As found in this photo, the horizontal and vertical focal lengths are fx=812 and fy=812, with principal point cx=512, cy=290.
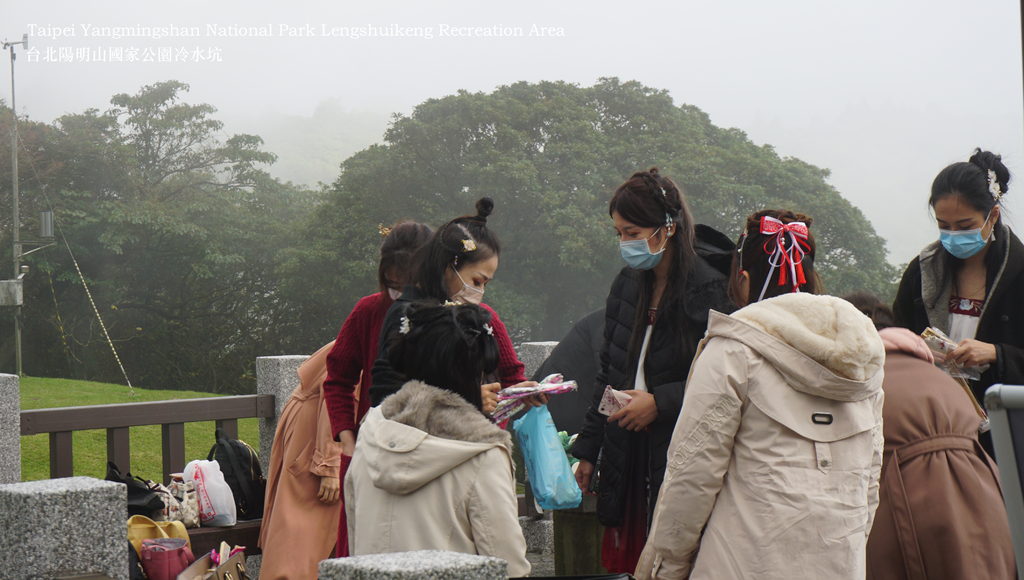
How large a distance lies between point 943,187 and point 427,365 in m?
1.96

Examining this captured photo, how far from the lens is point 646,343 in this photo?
248 centimetres

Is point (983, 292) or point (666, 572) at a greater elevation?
point (983, 292)

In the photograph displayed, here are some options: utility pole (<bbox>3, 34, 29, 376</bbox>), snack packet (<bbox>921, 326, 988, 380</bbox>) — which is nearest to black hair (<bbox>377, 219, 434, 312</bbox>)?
snack packet (<bbox>921, 326, 988, 380</bbox>)

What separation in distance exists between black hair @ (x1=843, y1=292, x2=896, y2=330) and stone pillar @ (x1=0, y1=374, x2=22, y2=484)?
340 centimetres

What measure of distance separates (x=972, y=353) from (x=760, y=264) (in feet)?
3.21

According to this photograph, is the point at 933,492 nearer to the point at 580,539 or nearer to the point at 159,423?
the point at 580,539

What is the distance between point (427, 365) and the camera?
195 centimetres

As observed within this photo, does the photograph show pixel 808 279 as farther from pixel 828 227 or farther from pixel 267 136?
pixel 267 136

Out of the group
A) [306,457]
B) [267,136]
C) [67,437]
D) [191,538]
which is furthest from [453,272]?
[267,136]

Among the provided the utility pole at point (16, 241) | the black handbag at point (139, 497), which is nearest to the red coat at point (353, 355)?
the black handbag at point (139, 497)

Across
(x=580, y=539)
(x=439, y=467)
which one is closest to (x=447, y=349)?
(x=439, y=467)

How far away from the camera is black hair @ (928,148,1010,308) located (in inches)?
108

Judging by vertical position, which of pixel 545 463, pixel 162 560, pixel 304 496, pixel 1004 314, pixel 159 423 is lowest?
pixel 162 560

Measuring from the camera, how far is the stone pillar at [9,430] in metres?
3.56
